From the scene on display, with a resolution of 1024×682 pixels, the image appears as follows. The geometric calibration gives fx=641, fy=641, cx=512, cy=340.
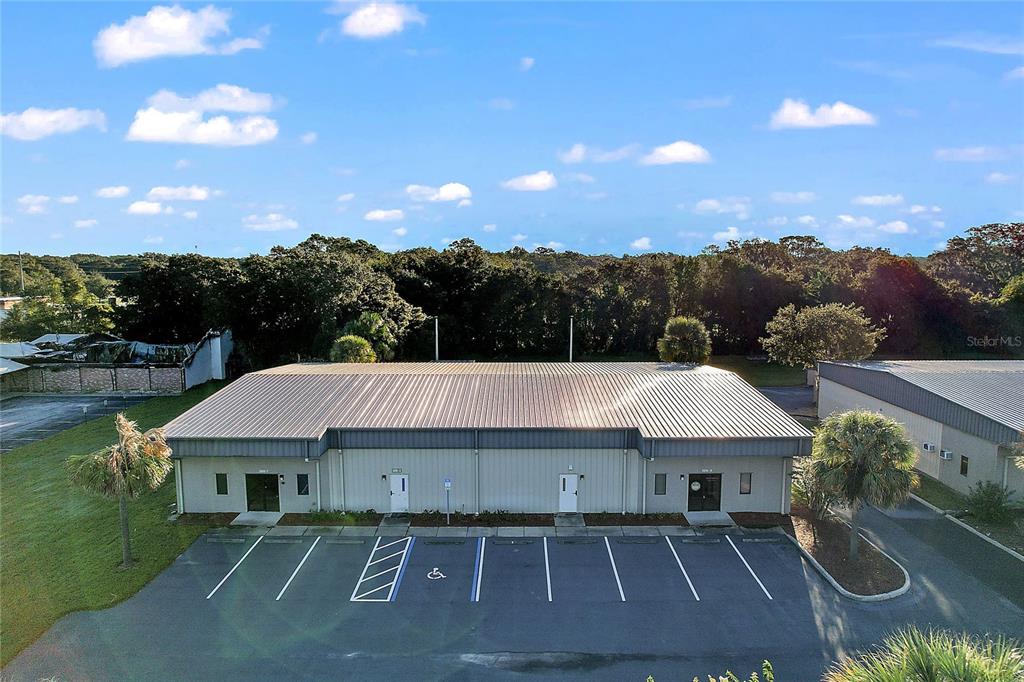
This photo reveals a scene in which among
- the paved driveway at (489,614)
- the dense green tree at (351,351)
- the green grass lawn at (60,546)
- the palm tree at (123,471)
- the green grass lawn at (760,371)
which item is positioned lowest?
the paved driveway at (489,614)

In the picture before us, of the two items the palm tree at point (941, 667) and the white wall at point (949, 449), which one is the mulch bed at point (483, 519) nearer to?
the palm tree at point (941, 667)

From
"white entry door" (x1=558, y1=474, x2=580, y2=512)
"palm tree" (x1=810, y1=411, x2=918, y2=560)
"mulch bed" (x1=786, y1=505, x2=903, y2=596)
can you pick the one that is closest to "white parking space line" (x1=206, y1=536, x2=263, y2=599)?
"white entry door" (x1=558, y1=474, x2=580, y2=512)

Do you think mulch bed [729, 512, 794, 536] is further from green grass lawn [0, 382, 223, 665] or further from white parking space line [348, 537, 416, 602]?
green grass lawn [0, 382, 223, 665]

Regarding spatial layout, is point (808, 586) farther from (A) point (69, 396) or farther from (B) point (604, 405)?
(A) point (69, 396)

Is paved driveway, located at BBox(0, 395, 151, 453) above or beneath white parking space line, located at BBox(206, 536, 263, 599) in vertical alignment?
above

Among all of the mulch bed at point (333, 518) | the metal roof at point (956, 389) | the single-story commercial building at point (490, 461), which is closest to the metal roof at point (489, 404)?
the single-story commercial building at point (490, 461)

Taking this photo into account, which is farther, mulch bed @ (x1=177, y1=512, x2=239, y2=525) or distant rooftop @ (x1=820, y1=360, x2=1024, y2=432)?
distant rooftop @ (x1=820, y1=360, x2=1024, y2=432)
